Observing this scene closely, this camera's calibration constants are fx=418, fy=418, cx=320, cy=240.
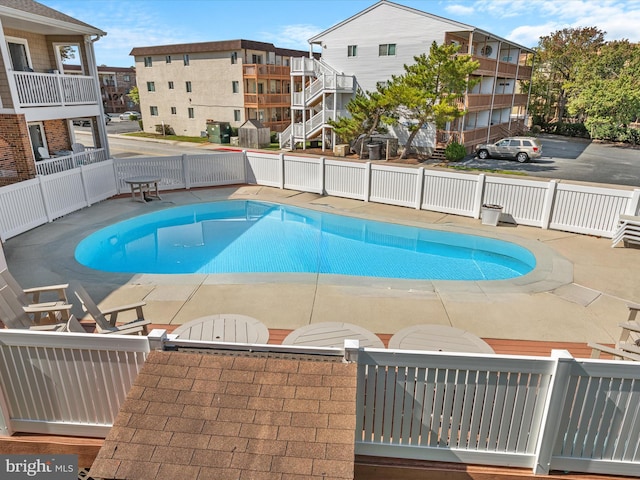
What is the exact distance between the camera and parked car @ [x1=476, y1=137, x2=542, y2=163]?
28.0 metres

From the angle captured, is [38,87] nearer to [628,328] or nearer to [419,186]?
[419,186]

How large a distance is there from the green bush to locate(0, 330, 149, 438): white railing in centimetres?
2636

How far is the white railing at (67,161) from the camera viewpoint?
51.2 feet

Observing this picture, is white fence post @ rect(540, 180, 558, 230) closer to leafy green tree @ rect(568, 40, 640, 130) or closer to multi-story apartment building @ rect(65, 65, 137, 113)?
leafy green tree @ rect(568, 40, 640, 130)

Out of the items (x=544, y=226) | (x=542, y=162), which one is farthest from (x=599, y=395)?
(x=542, y=162)

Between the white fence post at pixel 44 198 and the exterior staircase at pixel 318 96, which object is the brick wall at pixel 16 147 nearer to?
the white fence post at pixel 44 198

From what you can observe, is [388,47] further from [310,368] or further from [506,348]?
[310,368]

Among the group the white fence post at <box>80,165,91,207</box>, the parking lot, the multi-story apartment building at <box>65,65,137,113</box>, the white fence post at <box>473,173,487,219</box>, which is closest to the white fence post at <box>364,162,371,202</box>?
the white fence post at <box>473,173,487,219</box>

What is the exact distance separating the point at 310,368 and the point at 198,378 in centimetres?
104

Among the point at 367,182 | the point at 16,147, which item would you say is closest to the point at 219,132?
the point at 16,147

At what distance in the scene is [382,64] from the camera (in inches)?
1164

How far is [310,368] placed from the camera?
12.8 feet

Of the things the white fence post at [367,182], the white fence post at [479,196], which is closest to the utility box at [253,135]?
the white fence post at [367,182]

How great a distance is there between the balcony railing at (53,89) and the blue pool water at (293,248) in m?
5.75
